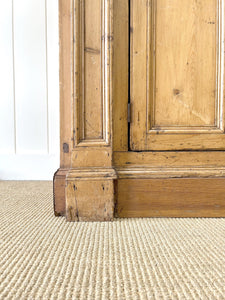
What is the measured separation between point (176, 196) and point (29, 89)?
114cm

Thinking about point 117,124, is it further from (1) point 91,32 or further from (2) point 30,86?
(2) point 30,86

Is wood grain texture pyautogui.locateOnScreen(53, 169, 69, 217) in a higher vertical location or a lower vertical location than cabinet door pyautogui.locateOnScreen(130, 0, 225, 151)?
lower

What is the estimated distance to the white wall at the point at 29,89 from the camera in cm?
153

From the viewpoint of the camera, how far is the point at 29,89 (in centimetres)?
154

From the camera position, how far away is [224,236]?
1.92 ft

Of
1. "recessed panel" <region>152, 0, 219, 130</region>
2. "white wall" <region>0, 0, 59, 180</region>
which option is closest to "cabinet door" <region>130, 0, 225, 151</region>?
"recessed panel" <region>152, 0, 219, 130</region>

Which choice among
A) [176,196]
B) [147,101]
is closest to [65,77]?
[147,101]

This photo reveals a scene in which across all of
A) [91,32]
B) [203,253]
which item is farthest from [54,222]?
[91,32]

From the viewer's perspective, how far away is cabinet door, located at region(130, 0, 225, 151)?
0.75m

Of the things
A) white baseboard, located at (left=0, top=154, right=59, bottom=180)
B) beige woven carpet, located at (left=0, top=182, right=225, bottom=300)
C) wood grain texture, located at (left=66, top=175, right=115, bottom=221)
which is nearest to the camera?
beige woven carpet, located at (left=0, top=182, right=225, bottom=300)

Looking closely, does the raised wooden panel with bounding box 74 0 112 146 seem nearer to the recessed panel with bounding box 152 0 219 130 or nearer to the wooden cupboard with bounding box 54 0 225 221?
the wooden cupboard with bounding box 54 0 225 221

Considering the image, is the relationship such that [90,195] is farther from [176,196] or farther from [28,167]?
[28,167]

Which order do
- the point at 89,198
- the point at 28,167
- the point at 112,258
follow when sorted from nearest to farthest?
the point at 112,258
the point at 89,198
the point at 28,167

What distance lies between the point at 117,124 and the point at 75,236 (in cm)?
33
